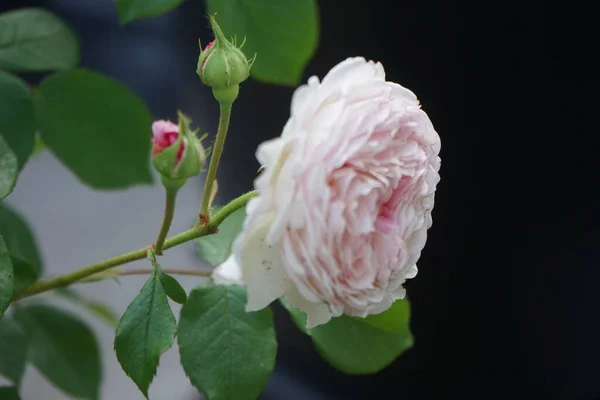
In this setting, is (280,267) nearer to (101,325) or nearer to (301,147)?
(301,147)

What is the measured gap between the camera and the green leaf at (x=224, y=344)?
32 cm

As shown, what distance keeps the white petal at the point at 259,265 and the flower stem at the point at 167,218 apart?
5cm

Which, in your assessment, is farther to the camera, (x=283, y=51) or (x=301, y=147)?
(x=283, y=51)

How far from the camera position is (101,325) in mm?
846

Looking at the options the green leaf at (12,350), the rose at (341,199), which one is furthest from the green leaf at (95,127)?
the rose at (341,199)

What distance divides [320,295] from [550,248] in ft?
1.31

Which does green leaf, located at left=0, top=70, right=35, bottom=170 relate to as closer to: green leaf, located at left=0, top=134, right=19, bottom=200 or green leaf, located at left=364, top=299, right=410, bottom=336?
green leaf, located at left=0, top=134, right=19, bottom=200

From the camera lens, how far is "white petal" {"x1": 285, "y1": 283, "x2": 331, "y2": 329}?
0.25 m

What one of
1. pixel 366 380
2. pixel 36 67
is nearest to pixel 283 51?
pixel 36 67

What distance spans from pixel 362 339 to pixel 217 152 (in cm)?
14

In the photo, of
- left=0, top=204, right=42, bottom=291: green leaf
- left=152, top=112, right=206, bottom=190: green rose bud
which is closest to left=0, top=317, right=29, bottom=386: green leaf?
left=0, top=204, right=42, bottom=291: green leaf

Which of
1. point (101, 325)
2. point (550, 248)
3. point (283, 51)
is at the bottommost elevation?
point (101, 325)

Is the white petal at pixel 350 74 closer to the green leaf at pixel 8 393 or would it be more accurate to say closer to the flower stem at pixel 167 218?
the flower stem at pixel 167 218

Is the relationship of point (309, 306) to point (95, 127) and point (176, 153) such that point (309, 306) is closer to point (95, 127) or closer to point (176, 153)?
point (176, 153)
